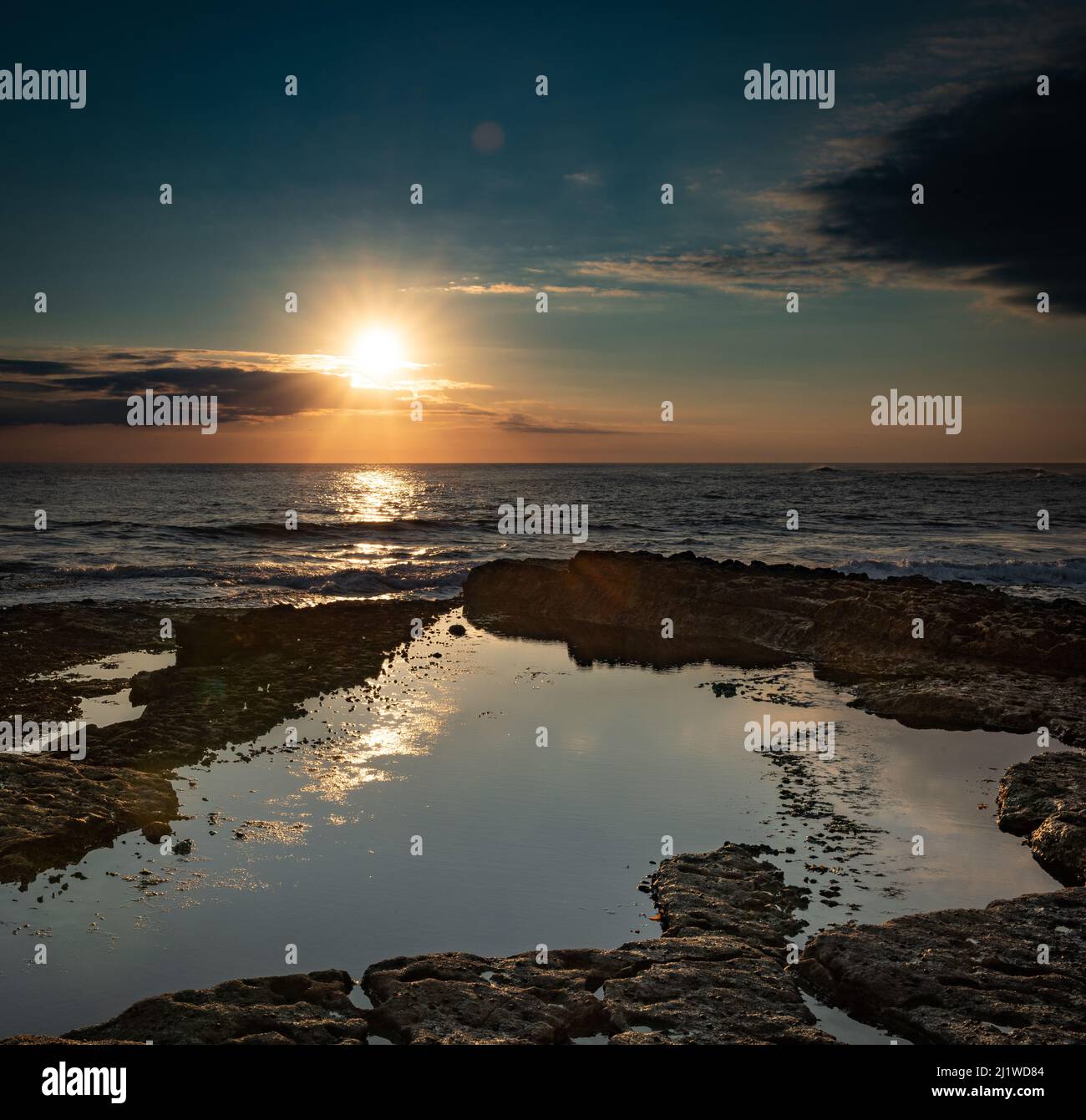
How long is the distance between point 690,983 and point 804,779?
228 inches

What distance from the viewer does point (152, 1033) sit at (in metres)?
6.10

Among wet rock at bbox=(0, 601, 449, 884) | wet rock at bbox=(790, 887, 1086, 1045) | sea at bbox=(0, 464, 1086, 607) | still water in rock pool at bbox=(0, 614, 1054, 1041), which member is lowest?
wet rock at bbox=(790, 887, 1086, 1045)

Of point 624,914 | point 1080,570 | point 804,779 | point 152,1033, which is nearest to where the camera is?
→ point 152,1033

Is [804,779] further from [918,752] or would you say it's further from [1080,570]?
[1080,570]

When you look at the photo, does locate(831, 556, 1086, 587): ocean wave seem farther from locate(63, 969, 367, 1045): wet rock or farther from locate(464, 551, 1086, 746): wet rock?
locate(63, 969, 367, 1045): wet rock

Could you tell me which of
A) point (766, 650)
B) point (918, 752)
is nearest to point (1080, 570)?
point (766, 650)

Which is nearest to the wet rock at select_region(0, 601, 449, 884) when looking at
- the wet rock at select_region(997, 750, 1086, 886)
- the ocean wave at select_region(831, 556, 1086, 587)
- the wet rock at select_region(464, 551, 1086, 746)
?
the wet rock at select_region(464, 551, 1086, 746)

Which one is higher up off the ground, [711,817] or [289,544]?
[289,544]

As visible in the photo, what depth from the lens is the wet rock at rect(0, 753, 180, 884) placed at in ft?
30.3

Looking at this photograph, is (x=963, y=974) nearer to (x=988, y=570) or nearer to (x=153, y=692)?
(x=153, y=692)

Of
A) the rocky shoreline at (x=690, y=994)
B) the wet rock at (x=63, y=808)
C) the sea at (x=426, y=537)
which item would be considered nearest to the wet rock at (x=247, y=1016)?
the rocky shoreline at (x=690, y=994)

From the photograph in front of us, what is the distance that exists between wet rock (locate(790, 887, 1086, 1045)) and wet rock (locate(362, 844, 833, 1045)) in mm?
505

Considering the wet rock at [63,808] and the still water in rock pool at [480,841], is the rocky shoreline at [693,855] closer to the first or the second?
the wet rock at [63,808]
